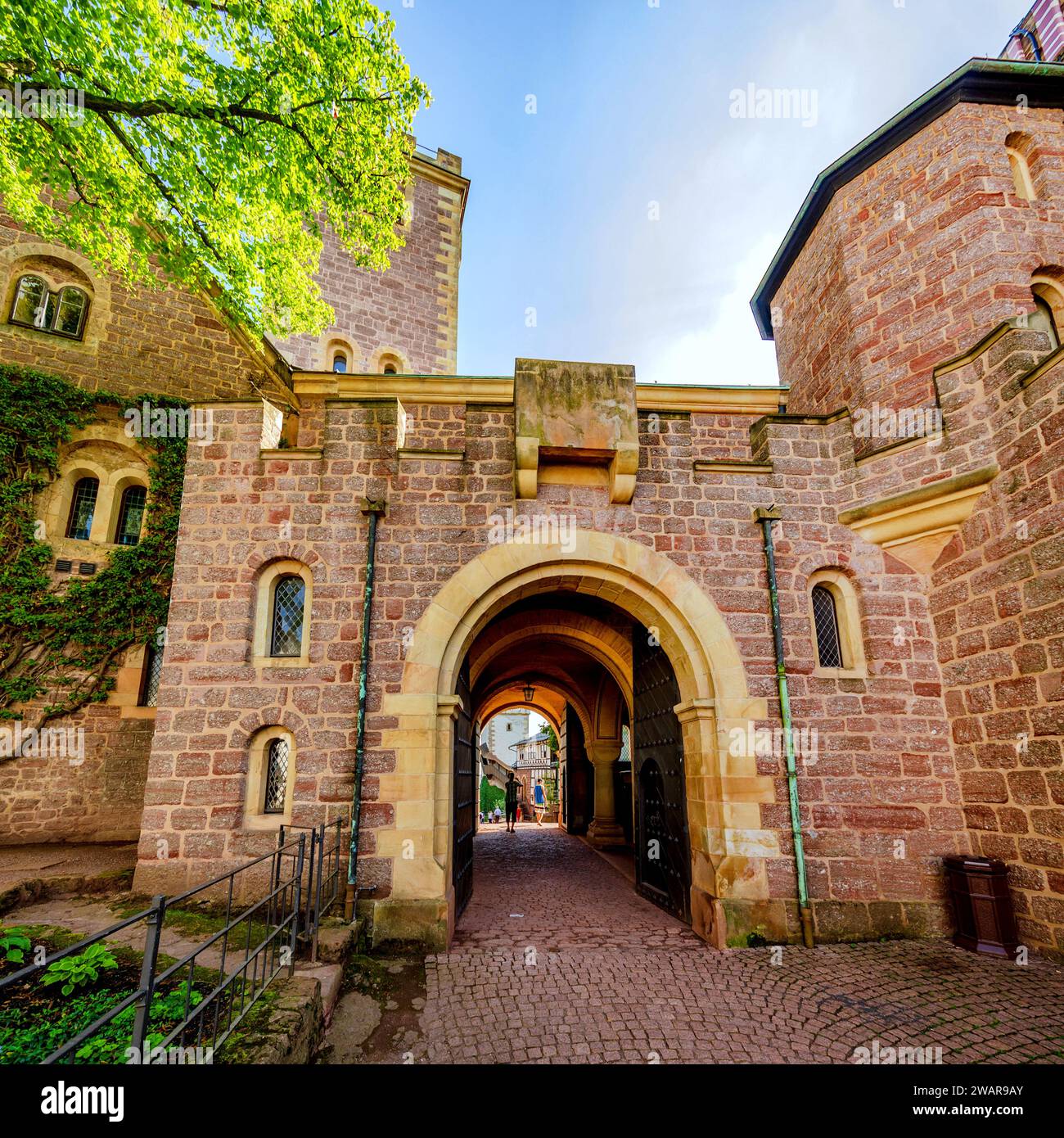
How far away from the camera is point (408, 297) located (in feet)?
47.4

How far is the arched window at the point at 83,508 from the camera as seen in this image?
870cm

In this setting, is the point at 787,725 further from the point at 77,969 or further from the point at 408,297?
the point at 408,297

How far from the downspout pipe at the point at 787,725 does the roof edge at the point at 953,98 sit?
16.6ft

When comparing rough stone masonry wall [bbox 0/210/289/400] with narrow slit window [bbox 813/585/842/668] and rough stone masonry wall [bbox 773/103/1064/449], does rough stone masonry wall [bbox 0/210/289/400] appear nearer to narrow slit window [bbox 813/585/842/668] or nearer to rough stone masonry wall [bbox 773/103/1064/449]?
narrow slit window [bbox 813/585/842/668]

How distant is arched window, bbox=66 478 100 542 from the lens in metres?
8.70

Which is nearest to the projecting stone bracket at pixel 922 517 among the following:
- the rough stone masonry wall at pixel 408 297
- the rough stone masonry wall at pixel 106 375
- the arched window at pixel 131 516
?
the rough stone masonry wall at pixel 106 375

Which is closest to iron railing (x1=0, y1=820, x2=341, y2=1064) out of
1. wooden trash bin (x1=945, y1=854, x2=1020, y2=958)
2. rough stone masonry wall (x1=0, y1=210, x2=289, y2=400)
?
wooden trash bin (x1=945, y1=854, x2=1020, y2=958)

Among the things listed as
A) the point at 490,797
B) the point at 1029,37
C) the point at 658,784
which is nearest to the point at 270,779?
the point at 658,784

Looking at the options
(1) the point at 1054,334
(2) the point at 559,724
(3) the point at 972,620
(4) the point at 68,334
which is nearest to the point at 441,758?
(3) the point at 972,620

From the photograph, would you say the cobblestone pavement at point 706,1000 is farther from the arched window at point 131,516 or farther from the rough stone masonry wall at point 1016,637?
the arched window at point 131,516

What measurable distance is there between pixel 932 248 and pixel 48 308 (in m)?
12.2

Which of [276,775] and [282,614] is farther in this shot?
[282,614]
